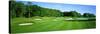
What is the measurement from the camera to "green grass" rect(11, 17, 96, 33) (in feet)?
5.37

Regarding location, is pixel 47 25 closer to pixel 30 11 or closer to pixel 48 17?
pixel 48 17

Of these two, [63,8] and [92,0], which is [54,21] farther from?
[92,0]

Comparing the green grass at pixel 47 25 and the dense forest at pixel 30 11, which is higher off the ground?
the dense forest at pixel 30 11

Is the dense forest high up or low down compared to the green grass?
up

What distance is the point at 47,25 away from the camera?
1768 mm

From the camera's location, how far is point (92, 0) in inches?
77.7

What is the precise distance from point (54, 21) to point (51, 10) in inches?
5.5

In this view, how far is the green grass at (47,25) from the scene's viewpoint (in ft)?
5.37

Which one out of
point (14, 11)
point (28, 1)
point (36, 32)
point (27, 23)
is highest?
point (28, 1)

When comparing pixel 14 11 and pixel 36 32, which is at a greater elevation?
pixel 14 11

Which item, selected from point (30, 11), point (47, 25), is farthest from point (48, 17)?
point (30, 11)

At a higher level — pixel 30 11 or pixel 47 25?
pixel 30 11
